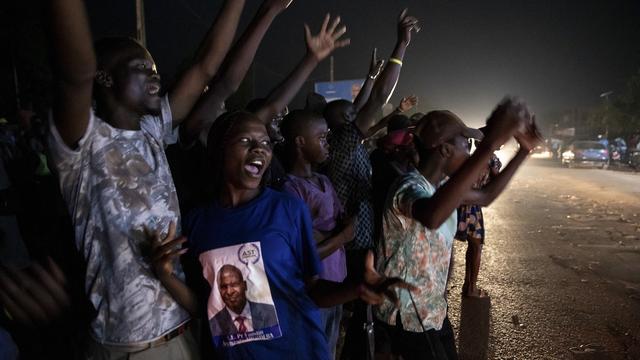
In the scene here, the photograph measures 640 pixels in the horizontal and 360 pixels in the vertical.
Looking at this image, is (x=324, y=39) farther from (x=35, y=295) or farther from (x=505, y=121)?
(x=35, y=295)

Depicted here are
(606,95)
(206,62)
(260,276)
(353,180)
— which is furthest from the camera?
(606,95)

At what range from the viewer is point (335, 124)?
402cm

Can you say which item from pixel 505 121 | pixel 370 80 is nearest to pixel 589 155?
pixel 370 80

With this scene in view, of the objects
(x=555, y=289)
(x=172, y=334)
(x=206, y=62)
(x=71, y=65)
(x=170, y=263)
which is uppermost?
(x=206, y=62)

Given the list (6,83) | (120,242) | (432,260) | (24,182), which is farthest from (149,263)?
(6,83)

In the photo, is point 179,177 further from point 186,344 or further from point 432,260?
point 432,260

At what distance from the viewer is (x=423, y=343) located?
7.52 ft

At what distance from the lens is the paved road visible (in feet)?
12.5

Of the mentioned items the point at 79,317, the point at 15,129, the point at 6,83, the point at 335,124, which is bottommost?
the point at 79,317

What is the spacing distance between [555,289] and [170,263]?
5114 mm

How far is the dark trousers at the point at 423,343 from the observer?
7.50 ft

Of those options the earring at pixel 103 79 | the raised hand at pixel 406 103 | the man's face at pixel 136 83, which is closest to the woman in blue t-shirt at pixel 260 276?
the man's face at pixel 136 83

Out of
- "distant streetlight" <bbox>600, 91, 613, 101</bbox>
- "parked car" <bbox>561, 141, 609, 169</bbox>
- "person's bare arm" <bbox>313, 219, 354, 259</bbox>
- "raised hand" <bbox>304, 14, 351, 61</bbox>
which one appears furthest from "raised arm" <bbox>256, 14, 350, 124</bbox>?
"distant streetlight" <bbox>600, 91, 613, 101</bbox>

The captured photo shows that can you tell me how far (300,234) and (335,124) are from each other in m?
2.38
